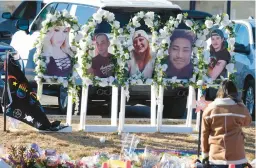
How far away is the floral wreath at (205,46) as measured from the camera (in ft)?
40.8

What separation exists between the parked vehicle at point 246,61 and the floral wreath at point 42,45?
348cm

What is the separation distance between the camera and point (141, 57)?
40.4 feet

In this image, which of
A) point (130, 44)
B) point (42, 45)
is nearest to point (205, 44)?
point (130, 44)

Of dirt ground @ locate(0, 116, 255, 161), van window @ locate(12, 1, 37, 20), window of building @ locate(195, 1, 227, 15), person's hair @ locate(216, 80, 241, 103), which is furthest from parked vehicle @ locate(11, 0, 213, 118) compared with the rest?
window of building @ locate(195, 1, 227, 15)

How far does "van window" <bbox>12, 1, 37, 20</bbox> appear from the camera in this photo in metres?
19.9

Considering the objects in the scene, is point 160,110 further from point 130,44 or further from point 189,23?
point 189,23

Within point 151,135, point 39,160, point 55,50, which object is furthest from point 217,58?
point 39,160

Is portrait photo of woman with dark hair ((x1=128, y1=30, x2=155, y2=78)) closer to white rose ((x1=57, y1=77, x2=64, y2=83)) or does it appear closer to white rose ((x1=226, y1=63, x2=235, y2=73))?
white rose ((x1=57, y1=77, x2=64, y2=83))

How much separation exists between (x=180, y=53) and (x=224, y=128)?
4.34 m

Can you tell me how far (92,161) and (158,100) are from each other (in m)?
3.22

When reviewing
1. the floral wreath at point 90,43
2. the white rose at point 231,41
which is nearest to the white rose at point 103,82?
the floral wreath at point 90,43

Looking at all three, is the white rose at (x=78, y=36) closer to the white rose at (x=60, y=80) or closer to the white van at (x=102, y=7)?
the white rose at (x=60, y=80)

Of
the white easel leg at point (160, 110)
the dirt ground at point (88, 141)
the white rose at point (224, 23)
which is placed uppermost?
the white rose at point (224, 23)

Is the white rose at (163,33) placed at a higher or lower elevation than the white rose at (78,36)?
higher
